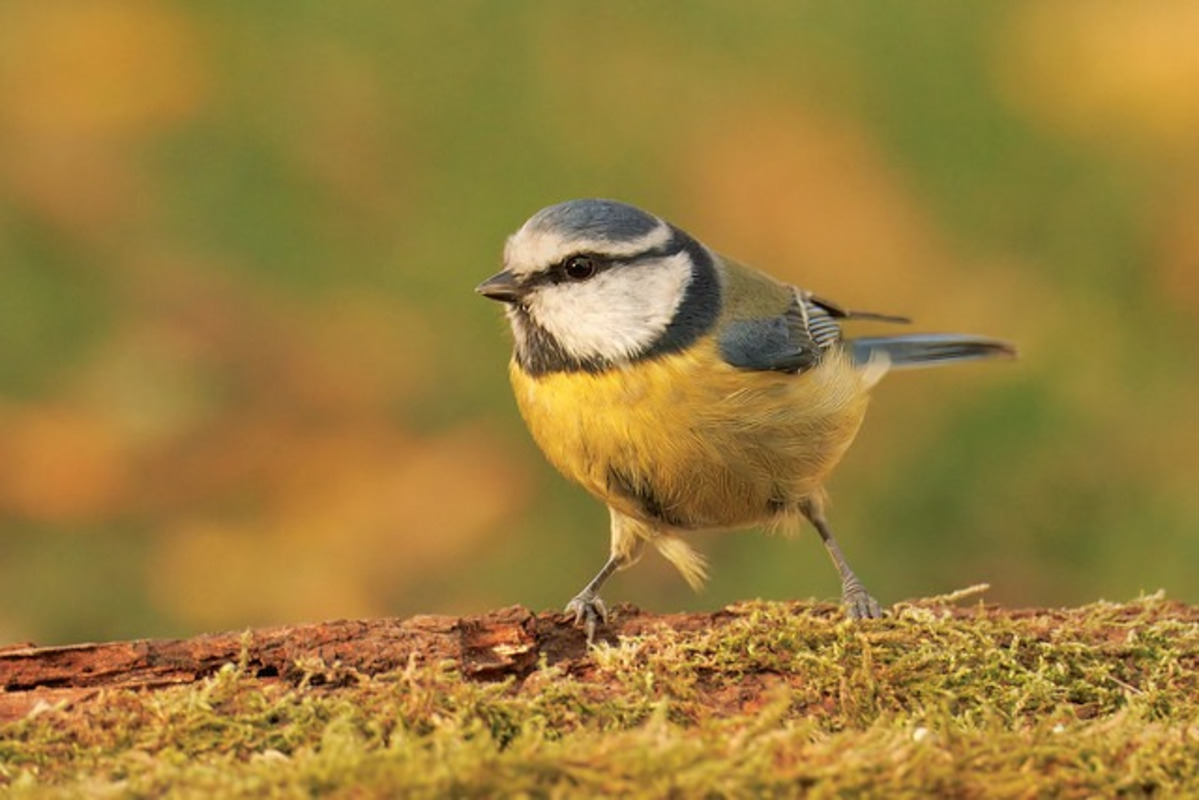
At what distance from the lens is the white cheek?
12.3 ft

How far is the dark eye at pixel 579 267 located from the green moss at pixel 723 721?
1070mm

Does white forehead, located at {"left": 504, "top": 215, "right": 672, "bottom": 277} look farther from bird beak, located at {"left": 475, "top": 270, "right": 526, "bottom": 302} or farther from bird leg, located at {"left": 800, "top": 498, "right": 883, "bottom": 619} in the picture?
bird leg, located at {"left": 800, "top": 498, "right": 883, "bottom": 619}

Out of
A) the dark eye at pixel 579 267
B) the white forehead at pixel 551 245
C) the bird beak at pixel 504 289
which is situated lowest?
the bird beak at pixel 504 289

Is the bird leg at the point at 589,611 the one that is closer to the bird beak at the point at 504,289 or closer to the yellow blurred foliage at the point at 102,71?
the bird beak at the point at 504,289

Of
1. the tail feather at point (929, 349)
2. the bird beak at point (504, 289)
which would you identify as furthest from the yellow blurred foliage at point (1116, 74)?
the bird beak at point (504, 289)

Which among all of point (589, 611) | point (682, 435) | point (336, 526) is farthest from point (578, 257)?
point (336, 526)

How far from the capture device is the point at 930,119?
21.6ft

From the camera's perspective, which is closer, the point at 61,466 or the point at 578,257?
the point at 578,257

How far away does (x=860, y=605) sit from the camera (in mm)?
3691

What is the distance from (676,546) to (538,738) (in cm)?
206

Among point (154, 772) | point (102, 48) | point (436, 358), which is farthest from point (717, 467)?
point (102, 48)

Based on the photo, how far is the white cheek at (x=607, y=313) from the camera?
12.3ft

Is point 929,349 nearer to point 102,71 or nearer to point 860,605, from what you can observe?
point 860,605

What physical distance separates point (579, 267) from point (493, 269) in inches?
78.6
